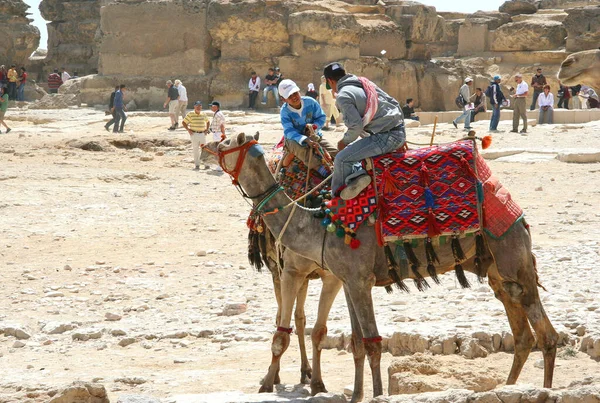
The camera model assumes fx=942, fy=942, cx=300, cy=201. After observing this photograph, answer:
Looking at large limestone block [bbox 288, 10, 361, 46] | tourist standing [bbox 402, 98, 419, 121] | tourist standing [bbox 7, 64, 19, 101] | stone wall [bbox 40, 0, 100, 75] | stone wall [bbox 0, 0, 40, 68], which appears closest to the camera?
tourist standing [bbox 402, 98, 419, 121]

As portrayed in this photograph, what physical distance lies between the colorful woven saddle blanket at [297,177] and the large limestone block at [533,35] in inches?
1180

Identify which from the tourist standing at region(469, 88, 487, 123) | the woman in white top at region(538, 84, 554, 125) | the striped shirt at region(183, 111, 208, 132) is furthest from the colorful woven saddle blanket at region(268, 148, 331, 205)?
the woman in white top at region(538, 84, 554, 125)

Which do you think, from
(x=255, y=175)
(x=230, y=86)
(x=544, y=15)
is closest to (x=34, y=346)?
(x=255, y=175)

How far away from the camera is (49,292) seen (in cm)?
1071

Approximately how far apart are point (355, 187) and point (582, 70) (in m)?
1.88

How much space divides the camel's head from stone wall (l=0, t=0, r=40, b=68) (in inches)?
1453

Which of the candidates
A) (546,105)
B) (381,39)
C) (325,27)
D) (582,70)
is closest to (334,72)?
(582,70)

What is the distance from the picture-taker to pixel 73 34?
4253 cm

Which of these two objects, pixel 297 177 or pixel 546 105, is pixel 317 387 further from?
pixel 546 105

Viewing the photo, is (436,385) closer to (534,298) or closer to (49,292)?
(534,298)

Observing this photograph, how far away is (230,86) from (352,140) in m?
22.8

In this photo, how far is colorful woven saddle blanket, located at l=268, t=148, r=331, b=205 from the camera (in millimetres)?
7547

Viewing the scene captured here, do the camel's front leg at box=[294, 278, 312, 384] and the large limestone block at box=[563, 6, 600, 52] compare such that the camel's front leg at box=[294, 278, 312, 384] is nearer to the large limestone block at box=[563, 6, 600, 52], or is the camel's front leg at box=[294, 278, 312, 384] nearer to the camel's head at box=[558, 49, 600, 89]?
the camel's head at box=[558, 49, 600, 89]

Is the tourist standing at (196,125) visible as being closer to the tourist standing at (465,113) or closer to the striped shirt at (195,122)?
the striped shirt at (195,122)
